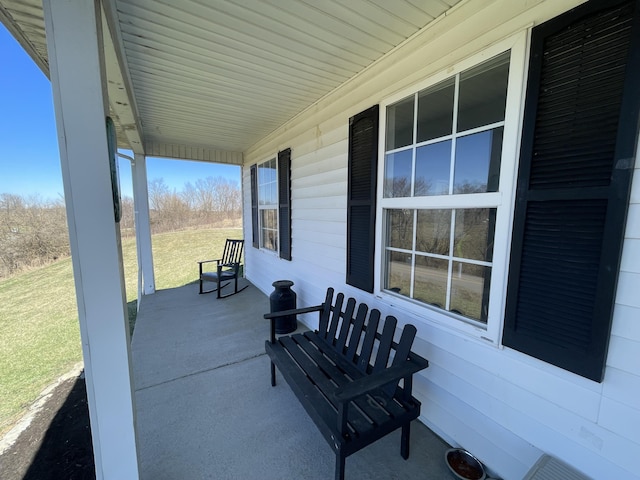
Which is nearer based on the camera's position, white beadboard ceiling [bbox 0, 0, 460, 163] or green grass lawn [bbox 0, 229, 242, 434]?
white beadboard ceiling [bbox 0, 0, 460, 163]

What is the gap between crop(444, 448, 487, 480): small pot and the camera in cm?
138

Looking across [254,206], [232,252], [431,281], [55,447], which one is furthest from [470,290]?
[232,252]

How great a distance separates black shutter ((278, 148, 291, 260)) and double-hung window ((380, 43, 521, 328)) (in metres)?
1.77

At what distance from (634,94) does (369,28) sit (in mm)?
1341

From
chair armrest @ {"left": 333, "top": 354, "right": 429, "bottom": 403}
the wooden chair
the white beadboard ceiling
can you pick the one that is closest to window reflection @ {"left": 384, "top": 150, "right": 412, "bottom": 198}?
the white beadboard ceiling

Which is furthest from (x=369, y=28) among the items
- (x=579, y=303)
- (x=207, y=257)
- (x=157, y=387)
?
(x=207, y=257)

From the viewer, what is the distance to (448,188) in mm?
1576

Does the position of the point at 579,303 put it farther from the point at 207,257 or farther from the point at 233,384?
the point at 207,257

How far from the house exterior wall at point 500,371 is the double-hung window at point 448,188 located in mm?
134

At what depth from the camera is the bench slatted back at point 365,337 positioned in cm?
157

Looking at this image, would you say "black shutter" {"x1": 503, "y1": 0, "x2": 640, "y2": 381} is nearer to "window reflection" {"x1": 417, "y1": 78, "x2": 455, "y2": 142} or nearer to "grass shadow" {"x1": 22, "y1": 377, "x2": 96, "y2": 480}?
"window reflection" {"x1": 417, "y1": 78, "x2": 455, "y2": 142}

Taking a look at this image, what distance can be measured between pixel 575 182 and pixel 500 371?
3.25 ft

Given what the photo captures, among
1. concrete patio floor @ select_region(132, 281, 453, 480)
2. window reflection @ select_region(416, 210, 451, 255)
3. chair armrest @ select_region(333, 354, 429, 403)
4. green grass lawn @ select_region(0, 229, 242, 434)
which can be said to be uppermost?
window reflection @ select_region(416, 210, 451, 255)

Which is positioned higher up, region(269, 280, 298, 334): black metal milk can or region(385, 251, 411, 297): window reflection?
region(385, 251, 411, 297): window reflection
